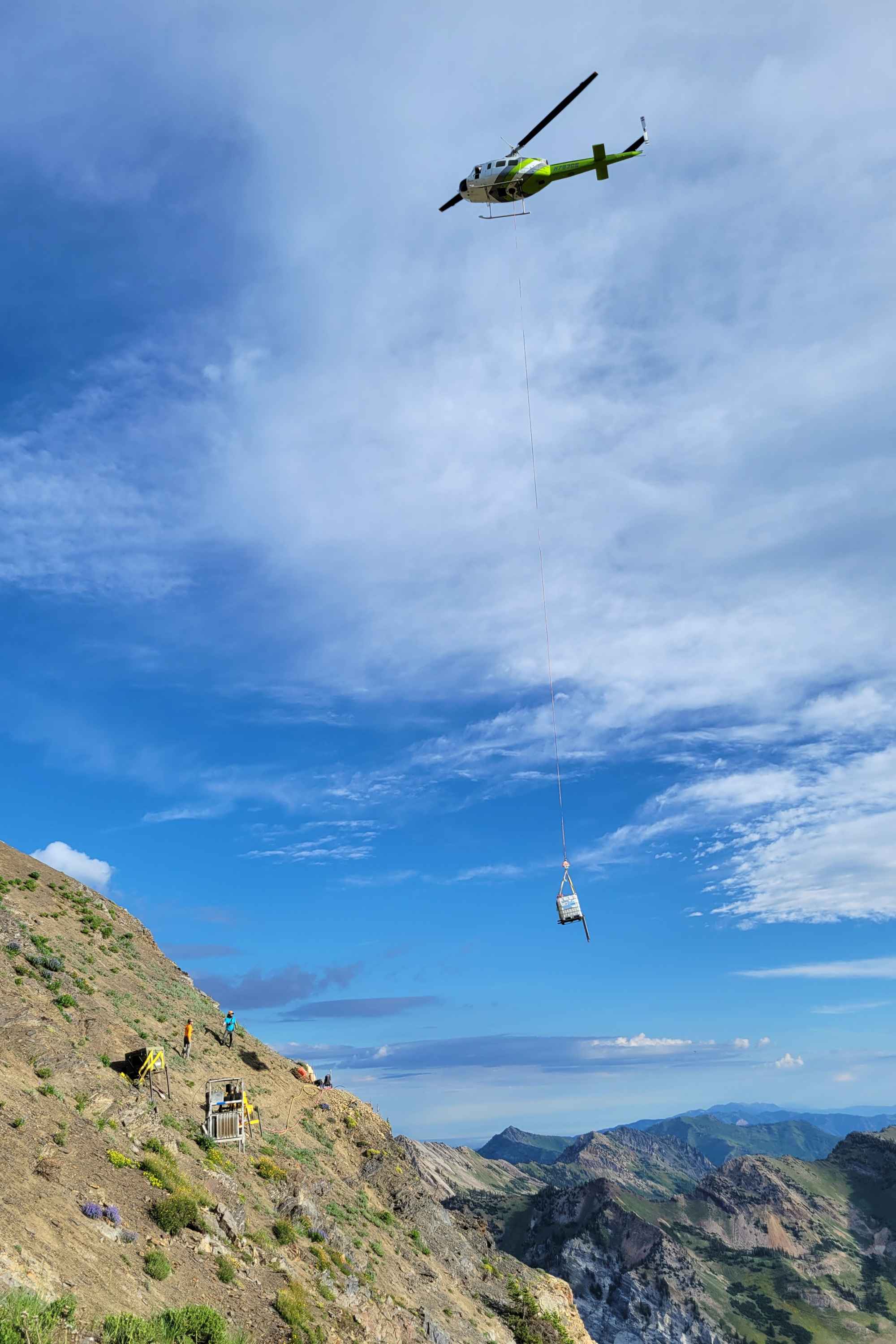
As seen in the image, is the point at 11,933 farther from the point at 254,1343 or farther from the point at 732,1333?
the point at 732,1333

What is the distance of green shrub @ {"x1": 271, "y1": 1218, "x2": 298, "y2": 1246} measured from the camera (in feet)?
120

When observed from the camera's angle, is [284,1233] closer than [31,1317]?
No

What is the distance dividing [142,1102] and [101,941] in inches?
1096

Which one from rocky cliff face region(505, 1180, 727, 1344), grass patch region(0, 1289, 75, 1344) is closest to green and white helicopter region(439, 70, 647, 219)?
grass patch region(0, 1289, 75, 1344)

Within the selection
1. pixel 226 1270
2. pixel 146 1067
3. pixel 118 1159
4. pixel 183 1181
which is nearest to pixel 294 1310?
pixel 226 1270

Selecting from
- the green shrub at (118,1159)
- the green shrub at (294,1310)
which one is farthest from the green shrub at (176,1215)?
the green shrub at (294,1310)

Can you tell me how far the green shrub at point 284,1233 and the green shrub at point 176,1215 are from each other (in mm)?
7372

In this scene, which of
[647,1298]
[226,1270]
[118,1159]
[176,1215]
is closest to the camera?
[226,1270]

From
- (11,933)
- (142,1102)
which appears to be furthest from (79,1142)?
(11,933)

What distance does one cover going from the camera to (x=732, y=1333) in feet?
602

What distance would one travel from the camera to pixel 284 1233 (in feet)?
121

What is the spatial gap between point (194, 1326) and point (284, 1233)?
15622 mm

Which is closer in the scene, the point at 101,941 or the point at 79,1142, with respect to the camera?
the point at 79,1142

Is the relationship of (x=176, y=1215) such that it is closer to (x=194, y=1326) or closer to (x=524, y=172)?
(x=194, y=1326)
